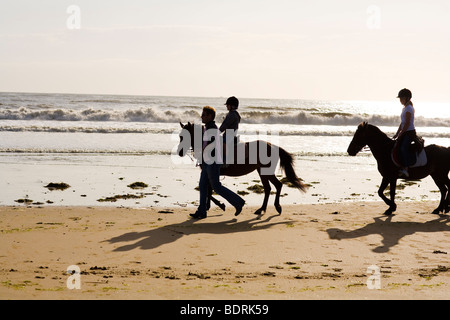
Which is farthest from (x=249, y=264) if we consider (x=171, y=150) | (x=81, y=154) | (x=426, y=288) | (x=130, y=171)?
(x=171, y=150)

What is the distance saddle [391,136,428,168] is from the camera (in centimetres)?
1066

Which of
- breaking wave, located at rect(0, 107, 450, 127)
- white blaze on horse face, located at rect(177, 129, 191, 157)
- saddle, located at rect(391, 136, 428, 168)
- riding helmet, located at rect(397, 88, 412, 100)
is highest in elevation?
riding helmet, located at rect(397, 88, 412, 100)

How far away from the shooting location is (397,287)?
5875 mm

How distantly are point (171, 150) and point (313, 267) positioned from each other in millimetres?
15340

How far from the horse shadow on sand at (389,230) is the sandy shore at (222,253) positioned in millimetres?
17

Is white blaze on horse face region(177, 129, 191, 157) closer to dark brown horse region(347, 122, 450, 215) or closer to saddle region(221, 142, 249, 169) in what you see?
saddle region(221, 142, 249, 169)

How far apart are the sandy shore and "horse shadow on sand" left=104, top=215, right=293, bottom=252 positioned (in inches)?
0.6

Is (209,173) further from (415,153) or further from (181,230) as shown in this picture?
(415,153)

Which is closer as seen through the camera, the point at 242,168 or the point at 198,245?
the point at 198,245

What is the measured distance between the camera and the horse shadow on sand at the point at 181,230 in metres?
7.92

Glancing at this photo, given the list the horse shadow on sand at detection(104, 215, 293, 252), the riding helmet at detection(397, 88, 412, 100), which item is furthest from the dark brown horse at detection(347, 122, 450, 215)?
the horse shadow on sand at detection(104, 215, 293, 252)

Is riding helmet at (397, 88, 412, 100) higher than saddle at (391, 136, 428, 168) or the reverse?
higher

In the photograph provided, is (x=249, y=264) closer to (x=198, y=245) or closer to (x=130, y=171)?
(x=198, y=245)

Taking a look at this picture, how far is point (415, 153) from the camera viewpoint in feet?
35.3
